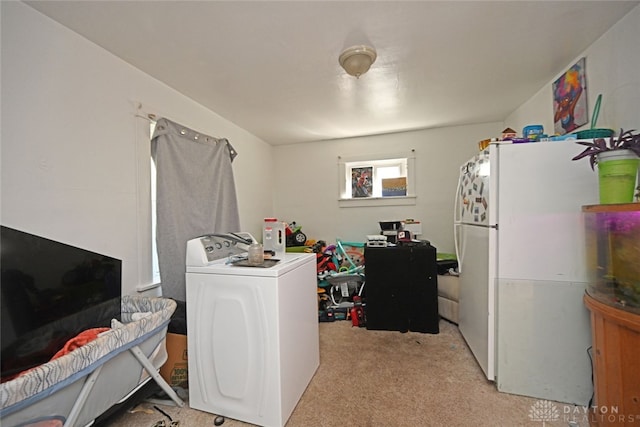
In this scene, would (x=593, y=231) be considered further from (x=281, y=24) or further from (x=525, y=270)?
(x=281, y=24)

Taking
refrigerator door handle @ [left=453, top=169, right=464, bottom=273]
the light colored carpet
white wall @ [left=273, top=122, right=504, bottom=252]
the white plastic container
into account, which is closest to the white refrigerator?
the light colored carpet

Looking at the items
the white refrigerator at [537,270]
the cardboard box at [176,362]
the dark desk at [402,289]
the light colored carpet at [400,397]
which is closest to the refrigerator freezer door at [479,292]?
the white refrigerator at [537,270]

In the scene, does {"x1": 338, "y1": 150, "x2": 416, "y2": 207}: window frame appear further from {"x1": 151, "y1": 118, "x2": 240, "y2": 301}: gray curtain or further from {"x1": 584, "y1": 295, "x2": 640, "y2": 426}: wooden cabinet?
{"x1": 584, "y1": 295, "x2": 640, "y2": 426}: wooden cabinet

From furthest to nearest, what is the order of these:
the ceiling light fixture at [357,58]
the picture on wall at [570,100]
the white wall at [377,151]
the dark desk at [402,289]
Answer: the white wall at [377,151]
the dark desk at [402,289]
the picture on wall at [570,100]
the ceiling light fixture at [357,58]

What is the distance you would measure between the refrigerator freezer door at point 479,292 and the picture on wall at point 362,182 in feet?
5.39

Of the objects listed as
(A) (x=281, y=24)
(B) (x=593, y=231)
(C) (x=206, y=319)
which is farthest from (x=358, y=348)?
(A) (x=281, y=24)

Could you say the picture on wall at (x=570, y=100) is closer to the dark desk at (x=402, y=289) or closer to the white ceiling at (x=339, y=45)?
the white ceiling at (x=339, y=45)

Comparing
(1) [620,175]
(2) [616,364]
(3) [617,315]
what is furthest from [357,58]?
(2) [616,364]

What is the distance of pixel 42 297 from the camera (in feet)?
3.68

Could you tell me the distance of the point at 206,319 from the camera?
146cm

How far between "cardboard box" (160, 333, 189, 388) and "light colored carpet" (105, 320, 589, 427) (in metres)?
0.14

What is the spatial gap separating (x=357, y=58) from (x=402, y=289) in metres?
2.04

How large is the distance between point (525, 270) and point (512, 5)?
149cm

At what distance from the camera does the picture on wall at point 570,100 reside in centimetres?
178
